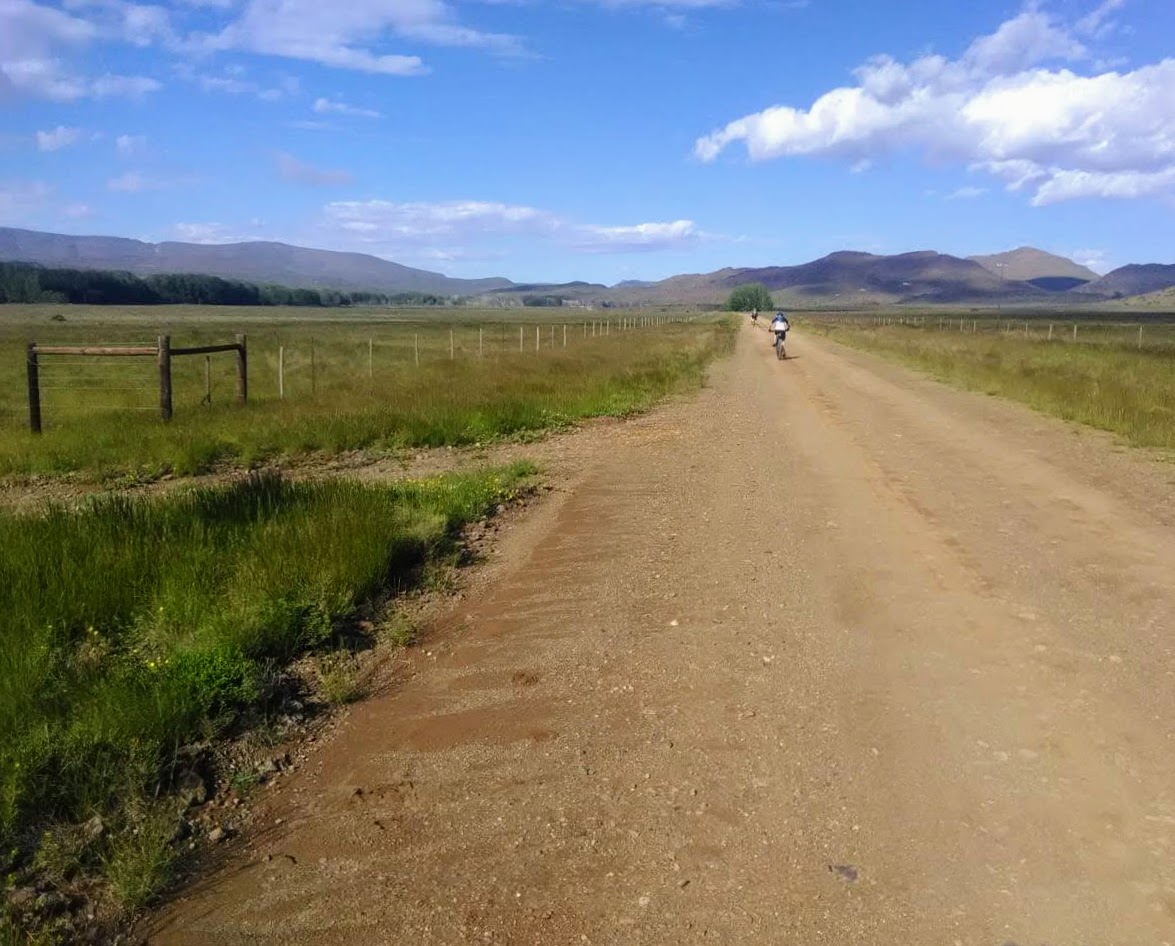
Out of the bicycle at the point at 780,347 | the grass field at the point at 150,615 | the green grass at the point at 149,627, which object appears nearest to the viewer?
the grass field at the point at 150,615

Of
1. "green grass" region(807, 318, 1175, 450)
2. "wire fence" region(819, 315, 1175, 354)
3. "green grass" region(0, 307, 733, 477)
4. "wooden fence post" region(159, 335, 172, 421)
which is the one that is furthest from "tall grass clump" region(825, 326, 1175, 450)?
"wooden fence post" region(159, 335, 172, 421)

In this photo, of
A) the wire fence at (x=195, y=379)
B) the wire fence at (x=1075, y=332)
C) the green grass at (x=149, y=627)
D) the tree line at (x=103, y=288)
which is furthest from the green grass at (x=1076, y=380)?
the tree line at (x=103, y=288)

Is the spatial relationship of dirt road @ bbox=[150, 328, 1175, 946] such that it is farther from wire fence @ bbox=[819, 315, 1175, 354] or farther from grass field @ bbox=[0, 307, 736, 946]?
wire fence @ bbox=[819, 315, 1175, 354]

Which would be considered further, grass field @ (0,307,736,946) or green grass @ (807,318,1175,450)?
green grass @ (807,318,1175,450)

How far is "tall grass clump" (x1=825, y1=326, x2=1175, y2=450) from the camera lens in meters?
16.2

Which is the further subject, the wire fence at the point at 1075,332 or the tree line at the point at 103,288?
the tree line at the point at 103,288

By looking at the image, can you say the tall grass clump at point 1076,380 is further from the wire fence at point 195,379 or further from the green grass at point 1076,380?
the wire fence at point 195,379

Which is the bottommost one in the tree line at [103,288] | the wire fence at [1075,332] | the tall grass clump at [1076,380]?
the tall grass clump at [1076,380]

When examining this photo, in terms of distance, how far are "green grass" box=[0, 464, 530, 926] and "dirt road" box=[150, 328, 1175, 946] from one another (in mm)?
554

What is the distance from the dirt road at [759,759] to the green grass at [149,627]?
1.82ft

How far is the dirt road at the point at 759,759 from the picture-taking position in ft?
10.9

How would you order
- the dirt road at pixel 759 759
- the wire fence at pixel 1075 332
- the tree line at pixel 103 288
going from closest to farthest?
1. the dirt road at pixel 759 759
2. the wire fence at pixel 1075 332
3. the tree line at pixel 103 288

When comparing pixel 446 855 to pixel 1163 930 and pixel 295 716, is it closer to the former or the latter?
pixel 295 716

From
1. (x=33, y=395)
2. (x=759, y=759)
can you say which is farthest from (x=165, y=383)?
(x=759, y=759)
